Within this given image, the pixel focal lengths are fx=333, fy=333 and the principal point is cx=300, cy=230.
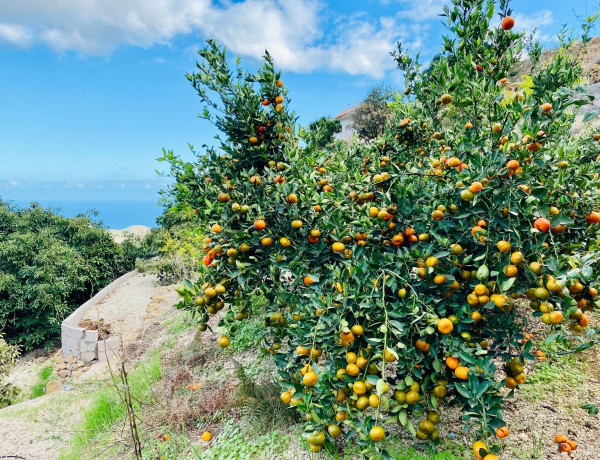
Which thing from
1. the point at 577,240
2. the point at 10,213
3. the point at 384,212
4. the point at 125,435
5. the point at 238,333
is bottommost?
the point at 125,435

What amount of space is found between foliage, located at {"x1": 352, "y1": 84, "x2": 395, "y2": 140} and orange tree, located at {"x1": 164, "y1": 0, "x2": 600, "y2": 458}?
15.9m

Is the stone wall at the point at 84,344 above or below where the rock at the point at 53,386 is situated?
above

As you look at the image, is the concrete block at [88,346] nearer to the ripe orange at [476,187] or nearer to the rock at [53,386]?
the rock at [53,386]

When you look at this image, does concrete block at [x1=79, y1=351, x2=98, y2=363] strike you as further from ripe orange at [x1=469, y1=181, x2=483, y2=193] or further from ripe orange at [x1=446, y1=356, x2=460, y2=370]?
ripe orange at [x1=469, y1=181, x2=483, y2=193]

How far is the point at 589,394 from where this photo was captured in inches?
96.4

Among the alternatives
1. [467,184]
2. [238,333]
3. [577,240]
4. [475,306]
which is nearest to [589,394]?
[577,240]

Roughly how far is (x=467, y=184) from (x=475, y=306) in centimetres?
63

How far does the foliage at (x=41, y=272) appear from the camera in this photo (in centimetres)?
1080

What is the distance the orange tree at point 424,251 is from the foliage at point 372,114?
52.3 ft

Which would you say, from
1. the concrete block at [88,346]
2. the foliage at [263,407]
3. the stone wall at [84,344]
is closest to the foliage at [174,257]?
the stone wall at [84,344]

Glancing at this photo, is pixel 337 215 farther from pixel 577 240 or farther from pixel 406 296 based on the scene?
pixel 577 240

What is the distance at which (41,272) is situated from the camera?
10891 millimetres

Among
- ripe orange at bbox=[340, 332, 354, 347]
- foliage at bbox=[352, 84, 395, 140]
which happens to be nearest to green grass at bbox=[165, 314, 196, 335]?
ripe orange at bbox=[340, 332, 354, 347]

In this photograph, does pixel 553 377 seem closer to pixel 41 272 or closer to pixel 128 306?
pixel 128 306
